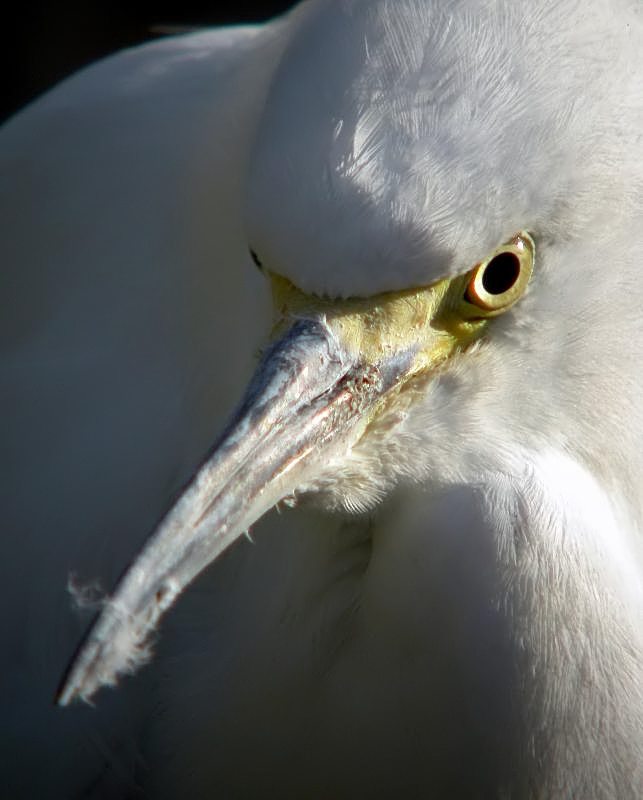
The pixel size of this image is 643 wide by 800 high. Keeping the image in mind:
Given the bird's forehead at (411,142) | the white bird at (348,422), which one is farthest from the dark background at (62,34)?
the bird's forehead at (411,142)

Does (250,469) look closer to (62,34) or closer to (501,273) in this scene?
(501,273)

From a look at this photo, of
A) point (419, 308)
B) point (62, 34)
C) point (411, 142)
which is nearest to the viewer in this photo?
point (411, 142)

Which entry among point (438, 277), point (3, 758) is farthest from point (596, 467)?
point (3, 758)

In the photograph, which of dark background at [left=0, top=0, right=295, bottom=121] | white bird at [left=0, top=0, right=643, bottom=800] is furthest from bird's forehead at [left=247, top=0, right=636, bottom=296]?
dark background at [left=0, top=0, right=295, bottom=121]

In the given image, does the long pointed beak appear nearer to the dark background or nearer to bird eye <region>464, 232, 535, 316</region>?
bird eye <region>464, 232, 535, 316</region>

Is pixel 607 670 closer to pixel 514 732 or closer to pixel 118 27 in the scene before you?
pixel 514 732

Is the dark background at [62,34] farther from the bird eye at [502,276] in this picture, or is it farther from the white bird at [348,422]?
the bird eye at [502,276]

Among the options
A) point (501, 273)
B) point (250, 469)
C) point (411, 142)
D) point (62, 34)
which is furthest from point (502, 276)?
point (62, 34)

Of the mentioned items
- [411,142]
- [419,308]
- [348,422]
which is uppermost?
[411,142]
